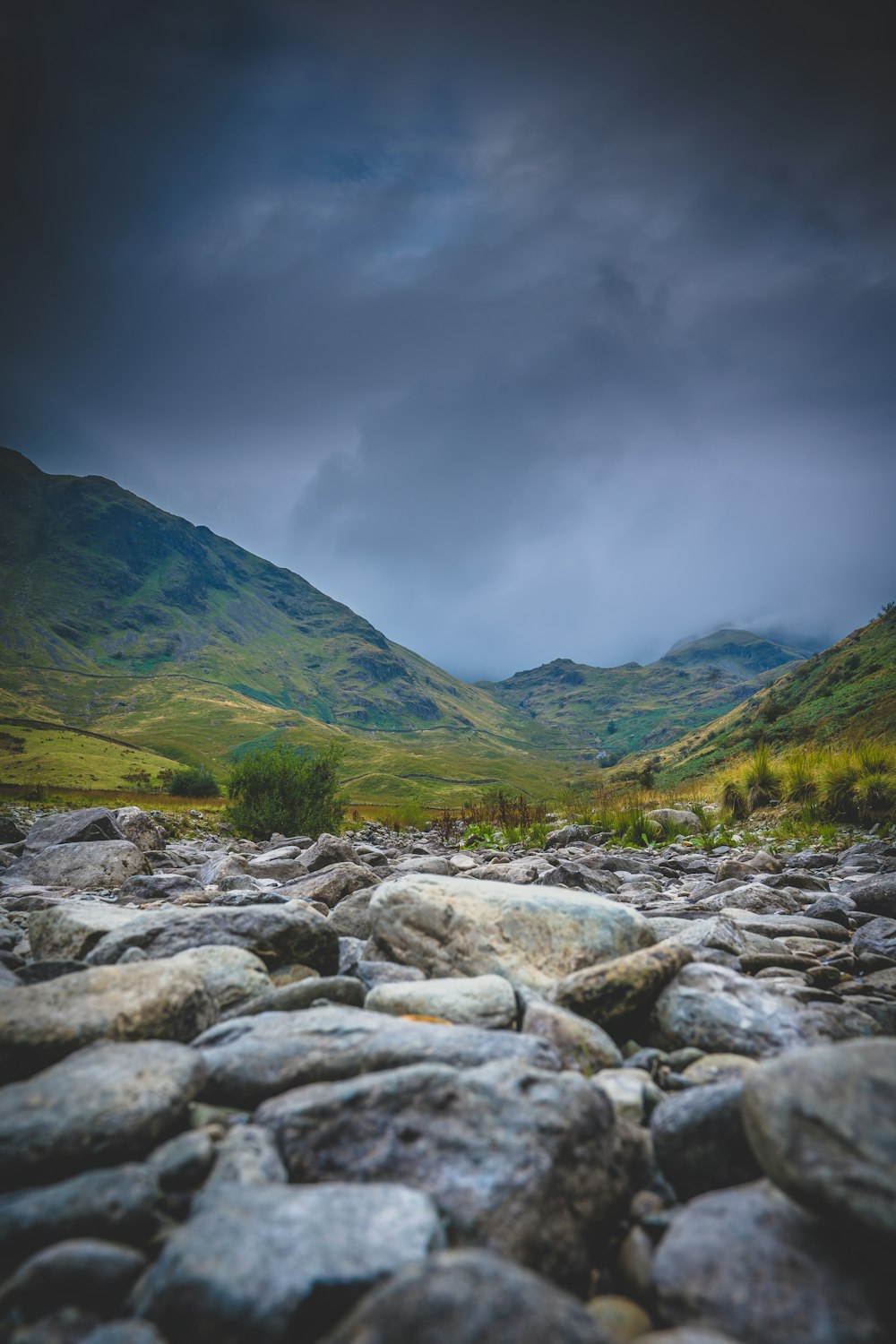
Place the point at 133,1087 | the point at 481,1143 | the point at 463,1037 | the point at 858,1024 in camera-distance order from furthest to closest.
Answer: the point at 858,1024 < the point at 463,1037 < the point at 133,1087 < the point at 481,1143

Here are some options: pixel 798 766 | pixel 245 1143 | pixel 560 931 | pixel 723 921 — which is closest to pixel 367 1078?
pixel 245 1143

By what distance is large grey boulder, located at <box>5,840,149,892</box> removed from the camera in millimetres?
10750

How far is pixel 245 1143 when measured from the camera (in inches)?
100

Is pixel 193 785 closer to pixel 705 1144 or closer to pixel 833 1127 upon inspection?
pixel 705 1144

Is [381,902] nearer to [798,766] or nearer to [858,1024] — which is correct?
[858,1024]

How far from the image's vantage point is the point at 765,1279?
1921mm

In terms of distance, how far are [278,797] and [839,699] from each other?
1525 inches

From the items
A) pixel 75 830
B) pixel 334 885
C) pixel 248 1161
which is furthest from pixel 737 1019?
pixel 75 830

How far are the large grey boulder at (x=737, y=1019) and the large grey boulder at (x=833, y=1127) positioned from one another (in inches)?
64.9

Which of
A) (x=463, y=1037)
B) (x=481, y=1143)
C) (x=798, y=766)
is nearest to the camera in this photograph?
(x=481, y=1143)

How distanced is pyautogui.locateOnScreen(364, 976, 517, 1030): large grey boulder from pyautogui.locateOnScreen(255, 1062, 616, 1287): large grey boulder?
4.02ft

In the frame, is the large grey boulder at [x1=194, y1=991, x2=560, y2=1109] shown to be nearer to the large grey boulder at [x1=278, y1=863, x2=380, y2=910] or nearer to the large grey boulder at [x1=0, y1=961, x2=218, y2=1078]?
the large grey boulder at [x1=0, y1=961, x2=218, y2=1078]

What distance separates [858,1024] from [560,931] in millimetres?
2179

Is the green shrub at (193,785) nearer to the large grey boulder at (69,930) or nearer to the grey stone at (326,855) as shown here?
the grey stone at (326,855)
